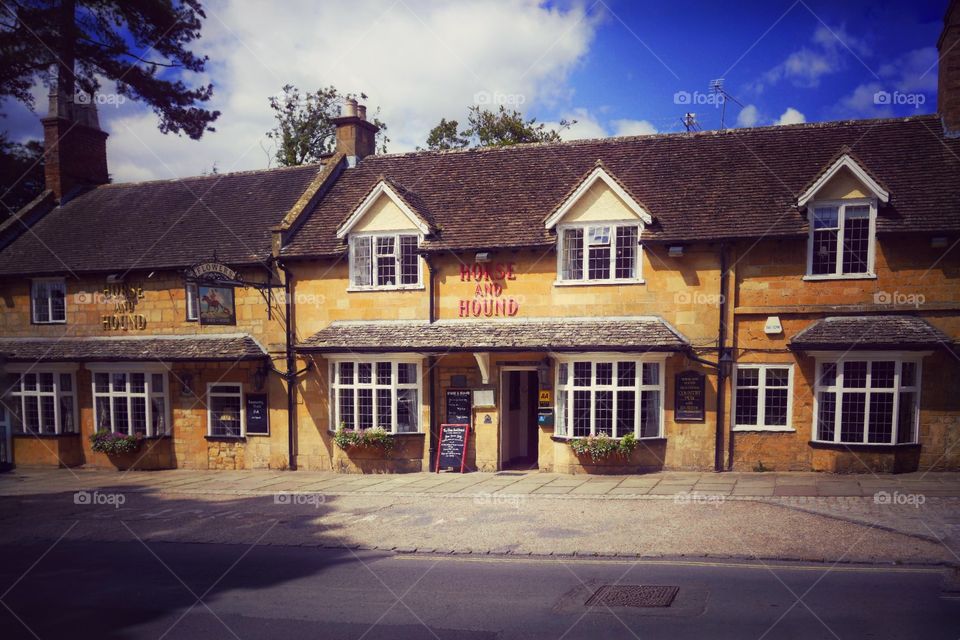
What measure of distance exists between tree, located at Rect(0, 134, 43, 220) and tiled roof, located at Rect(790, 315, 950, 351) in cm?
2459

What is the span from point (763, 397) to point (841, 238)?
13.2 feet

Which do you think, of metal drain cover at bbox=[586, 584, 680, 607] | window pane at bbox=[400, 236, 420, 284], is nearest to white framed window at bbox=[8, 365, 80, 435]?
window pane at bbox=[400, 236, 420, 284]

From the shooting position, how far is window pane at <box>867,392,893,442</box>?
49.9 ft

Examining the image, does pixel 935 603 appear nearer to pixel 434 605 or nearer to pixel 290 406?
pixel 434 605

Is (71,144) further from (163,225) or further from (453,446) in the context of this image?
(453,446)

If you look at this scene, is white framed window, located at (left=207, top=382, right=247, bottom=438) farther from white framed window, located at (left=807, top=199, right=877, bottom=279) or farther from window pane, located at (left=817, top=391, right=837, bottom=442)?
white framed window, located at (left=807, top=199, right=877, bottom=279)

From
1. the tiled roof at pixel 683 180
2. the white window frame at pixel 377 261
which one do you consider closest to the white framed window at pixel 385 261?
the white window frame at pixel 377 261

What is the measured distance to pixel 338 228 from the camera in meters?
19.3

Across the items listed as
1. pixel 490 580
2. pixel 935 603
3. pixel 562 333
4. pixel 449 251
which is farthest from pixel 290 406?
pixel 935 603

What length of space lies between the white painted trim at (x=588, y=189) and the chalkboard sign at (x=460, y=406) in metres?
4.80

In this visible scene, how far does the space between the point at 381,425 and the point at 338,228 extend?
557 centimetres

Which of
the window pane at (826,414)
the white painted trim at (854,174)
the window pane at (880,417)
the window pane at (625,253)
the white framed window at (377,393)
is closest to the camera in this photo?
the window pane at (880,417)

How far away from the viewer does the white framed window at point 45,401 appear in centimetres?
2108

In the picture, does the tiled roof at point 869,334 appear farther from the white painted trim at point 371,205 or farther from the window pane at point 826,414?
the white painted trim at point 371,205
